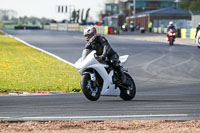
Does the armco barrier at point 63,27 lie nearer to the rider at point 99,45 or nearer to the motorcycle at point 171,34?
the motorcycle at point 171,34

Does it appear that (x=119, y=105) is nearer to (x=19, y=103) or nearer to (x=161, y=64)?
(x=19, y=103)

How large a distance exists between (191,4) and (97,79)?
134782 mm

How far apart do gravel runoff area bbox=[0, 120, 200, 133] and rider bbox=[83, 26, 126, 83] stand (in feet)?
11.2

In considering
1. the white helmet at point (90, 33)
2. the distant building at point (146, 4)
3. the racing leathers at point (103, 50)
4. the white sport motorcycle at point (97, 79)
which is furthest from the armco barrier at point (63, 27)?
the white helmet at point (90, 33)

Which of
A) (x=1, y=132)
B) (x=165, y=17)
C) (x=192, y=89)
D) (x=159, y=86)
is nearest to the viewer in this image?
(x=1, y=132)

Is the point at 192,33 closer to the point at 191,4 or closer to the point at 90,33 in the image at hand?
the point at 90,33

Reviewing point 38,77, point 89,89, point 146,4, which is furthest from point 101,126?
point 146,4

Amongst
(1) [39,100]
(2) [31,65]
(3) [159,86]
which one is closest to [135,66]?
(2) [31,65]

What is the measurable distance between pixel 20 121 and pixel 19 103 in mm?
3089

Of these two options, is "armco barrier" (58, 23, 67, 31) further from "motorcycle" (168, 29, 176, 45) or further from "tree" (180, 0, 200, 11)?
"motorcycle" (168, 29, 176, 45)

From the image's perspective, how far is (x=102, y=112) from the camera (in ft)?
38.1

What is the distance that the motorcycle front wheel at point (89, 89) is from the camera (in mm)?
13195

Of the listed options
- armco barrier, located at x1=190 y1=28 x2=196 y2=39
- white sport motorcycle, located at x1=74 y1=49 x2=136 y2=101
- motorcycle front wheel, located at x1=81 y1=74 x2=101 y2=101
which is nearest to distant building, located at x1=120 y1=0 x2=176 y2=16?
armco barrier, located at x1=190 y1=28 x2=196 y2=39

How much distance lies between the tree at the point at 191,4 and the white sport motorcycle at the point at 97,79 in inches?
5156
